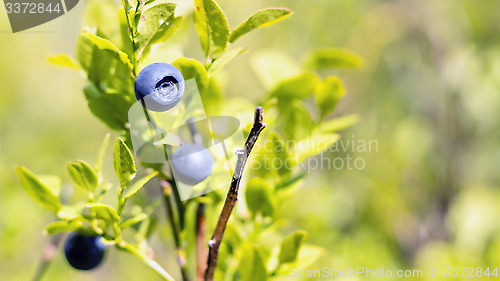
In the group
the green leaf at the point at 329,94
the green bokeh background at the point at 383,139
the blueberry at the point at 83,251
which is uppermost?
the green leaf at the point at 329,94

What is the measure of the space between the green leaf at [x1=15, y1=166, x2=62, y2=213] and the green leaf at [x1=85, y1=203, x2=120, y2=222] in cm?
9

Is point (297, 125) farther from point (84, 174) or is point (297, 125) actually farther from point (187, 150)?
point (84, 174)

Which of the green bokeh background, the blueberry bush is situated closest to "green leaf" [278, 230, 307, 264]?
the blueberry bush

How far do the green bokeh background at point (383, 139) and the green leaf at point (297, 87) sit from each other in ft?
1.57

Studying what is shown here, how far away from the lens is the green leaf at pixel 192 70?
53 centimetres

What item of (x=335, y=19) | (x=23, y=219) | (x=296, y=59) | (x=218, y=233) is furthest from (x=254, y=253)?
(x=335, y=19)

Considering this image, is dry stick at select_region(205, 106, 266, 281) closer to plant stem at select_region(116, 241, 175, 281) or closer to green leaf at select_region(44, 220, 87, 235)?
plant stem at select_region(116, 241, 175, 281)

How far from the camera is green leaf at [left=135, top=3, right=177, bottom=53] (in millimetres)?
512

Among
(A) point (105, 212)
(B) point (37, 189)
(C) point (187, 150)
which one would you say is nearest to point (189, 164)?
(C) point (187, 150)

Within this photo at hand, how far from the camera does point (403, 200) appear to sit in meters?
1.91

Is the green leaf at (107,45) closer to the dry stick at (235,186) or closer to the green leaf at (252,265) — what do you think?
the dry stick at (235,186)

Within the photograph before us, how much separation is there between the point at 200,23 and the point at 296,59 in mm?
1966

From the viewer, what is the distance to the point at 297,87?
2.52 feet

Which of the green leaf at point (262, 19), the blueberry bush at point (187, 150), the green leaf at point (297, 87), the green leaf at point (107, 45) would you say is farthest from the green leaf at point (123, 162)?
the green leaf at point (297, 87)
